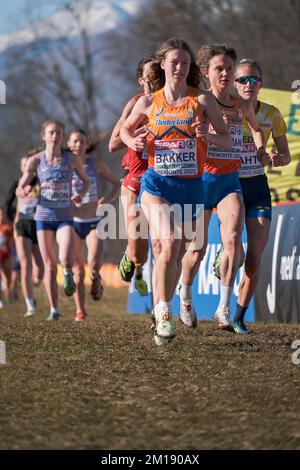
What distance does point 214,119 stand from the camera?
8.01 m

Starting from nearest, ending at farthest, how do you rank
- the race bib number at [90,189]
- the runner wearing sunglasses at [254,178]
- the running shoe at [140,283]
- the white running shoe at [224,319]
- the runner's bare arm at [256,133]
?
the white running shoe at [224,319] < the runner's bare arm at [256,133] < the runner wearing sunglasses at [254,178] < the running shoe at [140,283] < the race bib number at [90,189]

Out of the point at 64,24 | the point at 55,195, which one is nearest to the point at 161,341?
the point at 55,195

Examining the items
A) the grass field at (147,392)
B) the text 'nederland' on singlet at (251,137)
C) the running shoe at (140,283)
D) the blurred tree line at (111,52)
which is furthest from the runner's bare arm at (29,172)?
the blurred tree line at (111,52)

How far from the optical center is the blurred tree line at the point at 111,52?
35.8 meters

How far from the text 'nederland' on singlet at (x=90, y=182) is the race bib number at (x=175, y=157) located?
5.18m

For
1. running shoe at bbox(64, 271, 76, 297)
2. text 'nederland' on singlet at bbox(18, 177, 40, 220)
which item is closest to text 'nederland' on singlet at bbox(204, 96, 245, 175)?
running shoe at bbox(64, 271, 76, 297)

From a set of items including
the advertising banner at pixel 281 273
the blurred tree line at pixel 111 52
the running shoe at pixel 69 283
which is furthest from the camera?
the blurred tree line at pixel 111 52

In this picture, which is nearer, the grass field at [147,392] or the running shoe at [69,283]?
the grass field at [147,392]

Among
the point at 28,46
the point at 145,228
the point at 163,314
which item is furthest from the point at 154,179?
the point at 28,46

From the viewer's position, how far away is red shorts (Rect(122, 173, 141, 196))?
31.5ft

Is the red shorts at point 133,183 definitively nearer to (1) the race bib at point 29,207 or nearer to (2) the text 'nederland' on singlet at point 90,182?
(2) the text 'nederland' on singlet at point 90,182

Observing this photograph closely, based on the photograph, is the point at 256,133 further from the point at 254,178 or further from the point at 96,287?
the point at 96,287

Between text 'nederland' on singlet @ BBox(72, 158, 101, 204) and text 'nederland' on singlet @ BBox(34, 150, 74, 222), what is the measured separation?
0.74 meters
